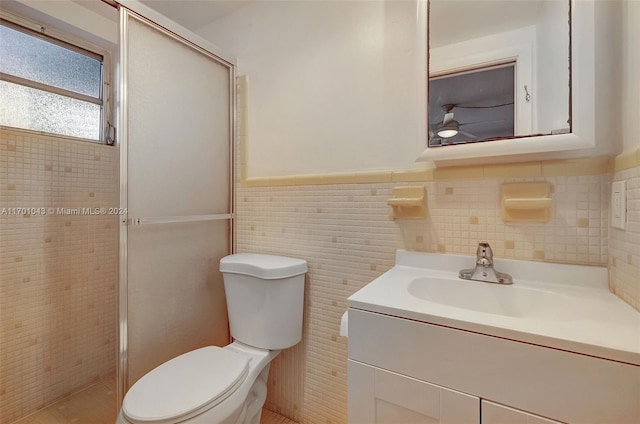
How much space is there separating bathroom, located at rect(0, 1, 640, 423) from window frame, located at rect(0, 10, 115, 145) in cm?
7

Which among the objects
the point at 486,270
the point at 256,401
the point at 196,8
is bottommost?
the point at 256,401

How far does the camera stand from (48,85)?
1408 millimetres

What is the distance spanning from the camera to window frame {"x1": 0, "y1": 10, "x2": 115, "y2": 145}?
130 centimetres

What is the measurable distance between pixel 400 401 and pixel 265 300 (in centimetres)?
70

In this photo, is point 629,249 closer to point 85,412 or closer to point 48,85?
point 85,412

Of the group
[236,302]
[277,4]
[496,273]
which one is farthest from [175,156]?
[496,273]

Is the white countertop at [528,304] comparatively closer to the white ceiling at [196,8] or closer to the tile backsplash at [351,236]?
the tile backsplash at [351,236]

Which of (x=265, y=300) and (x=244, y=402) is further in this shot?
(x=265, y=300)

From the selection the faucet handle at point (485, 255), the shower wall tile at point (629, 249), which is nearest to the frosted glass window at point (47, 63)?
the faucet handle at point (485, 255)

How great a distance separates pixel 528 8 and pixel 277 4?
44.2 inches

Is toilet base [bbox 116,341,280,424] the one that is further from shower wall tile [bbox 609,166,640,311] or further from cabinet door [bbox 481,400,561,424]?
shower wall tile [bbox 609,166,640,311]

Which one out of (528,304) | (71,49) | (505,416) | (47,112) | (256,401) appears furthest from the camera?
(71,49)

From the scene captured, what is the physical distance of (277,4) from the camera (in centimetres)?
143

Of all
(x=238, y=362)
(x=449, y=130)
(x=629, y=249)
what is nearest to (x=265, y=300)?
(x=238, y=362)
